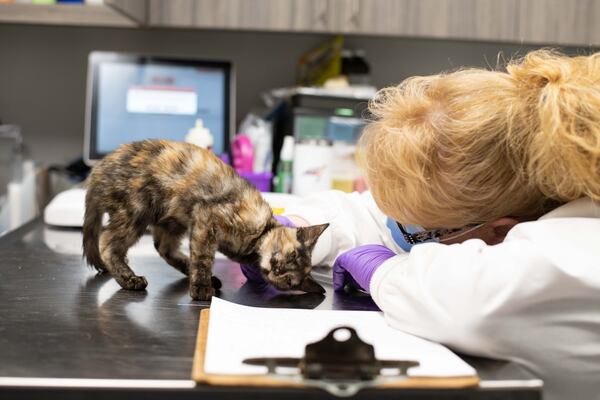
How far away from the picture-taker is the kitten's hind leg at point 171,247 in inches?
47.8

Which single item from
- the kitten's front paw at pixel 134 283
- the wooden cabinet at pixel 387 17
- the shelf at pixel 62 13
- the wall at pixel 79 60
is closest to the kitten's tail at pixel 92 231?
the kitten's front paw at pixel 134 283

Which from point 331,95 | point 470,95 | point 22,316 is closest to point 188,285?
point 22,316

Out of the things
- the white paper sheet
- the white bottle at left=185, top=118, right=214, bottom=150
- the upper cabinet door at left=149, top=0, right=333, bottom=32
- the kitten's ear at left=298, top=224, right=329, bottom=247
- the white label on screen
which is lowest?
the white paper sheet

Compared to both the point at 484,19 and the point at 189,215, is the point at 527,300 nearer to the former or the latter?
the point at 189,215

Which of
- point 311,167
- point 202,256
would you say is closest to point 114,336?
point 202,256

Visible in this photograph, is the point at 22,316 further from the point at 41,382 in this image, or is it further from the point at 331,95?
the point at 331,95

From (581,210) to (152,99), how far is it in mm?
1565

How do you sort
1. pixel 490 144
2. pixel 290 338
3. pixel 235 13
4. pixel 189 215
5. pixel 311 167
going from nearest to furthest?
1. pixel 290 338
2. pixel 490 144
3. pixel 189 215
4. pixel 311 167
5. pixel 235 13

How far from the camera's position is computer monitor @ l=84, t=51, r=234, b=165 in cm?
210

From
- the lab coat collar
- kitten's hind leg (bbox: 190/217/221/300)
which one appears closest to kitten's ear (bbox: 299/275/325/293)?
kitten's hind leg (bbox: 190/217/221/300)

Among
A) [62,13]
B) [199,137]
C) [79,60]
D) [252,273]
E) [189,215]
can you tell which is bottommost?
[252,273]

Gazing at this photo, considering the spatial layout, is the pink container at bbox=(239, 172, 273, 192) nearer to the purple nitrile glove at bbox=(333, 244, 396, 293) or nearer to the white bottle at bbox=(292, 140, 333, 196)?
the white bottle at bbox=(292, 140, 333, 196)

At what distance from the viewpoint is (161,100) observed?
2.14 meters

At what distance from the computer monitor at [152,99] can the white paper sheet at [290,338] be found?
1.28 meters
